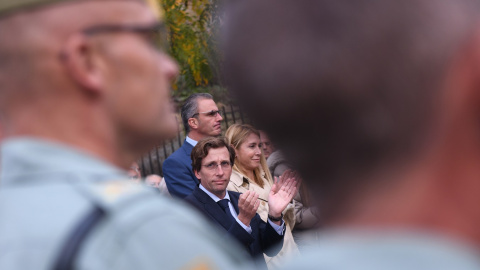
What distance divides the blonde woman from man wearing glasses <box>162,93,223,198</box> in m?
0.24

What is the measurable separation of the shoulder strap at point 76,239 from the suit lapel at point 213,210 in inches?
149

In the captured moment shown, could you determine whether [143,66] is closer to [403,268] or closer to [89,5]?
[89,5]

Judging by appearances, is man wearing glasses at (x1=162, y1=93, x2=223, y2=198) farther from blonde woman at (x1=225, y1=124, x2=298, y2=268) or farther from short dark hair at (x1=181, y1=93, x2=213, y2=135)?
blonde woman at (x1=225, y1=124, x2=298, y2=268)

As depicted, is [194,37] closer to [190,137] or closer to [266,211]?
[190,137]

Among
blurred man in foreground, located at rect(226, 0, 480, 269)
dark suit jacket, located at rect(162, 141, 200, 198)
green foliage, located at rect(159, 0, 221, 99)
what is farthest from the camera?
green foliage, located at rect(159, 0, 221, 99)

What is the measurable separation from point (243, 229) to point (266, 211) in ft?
2.53

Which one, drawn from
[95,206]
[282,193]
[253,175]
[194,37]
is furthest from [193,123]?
[194,37]

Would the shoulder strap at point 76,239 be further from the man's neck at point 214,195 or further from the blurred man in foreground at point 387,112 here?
the man's neck at point 214,195

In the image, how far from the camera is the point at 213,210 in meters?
4.99

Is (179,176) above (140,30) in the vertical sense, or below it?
below

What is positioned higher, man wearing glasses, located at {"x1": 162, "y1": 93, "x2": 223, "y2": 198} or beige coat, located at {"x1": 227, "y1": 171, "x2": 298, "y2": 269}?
man wearing glasses, located at {"x1": 162, "y1": 93, "x2": 223, "y2": 198}

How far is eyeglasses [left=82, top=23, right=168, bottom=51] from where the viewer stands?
1.40 metres

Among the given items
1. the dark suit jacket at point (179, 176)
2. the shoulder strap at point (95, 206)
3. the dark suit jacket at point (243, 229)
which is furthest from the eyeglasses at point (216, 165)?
the shoulder strap at point (95, 206)

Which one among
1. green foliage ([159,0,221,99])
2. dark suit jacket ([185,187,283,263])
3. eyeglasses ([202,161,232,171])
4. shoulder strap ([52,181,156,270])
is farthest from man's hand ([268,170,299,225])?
green foliage ([159,0,221,99])
